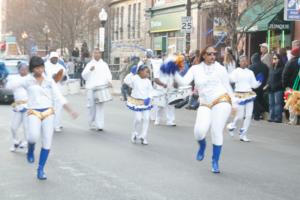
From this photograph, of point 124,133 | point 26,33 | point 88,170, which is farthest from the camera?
point 26,33

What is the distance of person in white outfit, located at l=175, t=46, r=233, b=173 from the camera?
9539mm

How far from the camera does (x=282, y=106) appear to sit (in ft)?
58.6

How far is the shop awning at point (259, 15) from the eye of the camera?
81.2ft

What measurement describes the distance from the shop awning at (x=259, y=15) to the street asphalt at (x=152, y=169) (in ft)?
35.0

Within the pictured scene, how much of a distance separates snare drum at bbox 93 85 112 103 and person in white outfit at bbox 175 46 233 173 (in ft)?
18.0

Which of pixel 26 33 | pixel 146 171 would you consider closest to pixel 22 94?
pixel 146 171

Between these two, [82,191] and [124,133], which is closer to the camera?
[82,191]

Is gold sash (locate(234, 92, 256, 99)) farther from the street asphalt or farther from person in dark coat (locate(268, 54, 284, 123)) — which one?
person in dark coat (locate(268, 54, 284, 123))

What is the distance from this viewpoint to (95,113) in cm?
1529

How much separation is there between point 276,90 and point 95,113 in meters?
5.38

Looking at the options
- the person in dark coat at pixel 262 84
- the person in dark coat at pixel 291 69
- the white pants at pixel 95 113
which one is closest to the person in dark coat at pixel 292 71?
the person in dark coat at pixel 291 69

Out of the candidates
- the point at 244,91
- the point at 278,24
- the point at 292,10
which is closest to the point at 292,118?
the point at 292,10

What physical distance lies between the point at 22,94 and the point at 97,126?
3.35 metres

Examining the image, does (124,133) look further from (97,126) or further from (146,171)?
(146,171)
